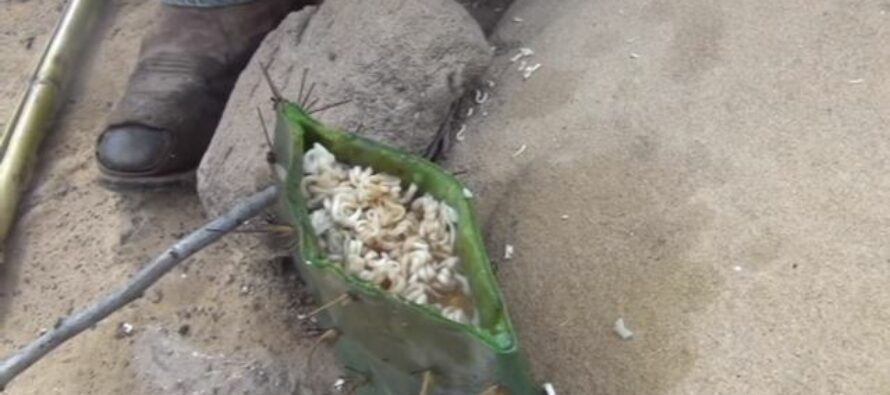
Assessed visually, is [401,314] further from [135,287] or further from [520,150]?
[520,150]

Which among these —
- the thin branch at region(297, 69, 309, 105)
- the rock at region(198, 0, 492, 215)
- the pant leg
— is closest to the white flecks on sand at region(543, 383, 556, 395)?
the rock at region(198, 0, 492, 215)

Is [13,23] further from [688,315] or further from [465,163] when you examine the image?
[688,315]

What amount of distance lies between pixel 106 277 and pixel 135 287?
0.35m

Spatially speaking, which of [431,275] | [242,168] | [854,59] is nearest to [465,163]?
[242,168]

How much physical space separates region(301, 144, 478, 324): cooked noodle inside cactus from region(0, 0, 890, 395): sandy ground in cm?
21

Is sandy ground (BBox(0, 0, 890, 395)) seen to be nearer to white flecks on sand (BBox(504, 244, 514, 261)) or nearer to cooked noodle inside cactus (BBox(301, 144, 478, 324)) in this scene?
white flecks on sand (BBox(504, 244, 514, 261))

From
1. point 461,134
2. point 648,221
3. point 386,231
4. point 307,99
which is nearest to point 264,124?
point 307,99

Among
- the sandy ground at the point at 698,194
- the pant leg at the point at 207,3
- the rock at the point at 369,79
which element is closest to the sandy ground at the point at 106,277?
the rock at the point at 369,79

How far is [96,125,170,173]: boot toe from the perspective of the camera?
2.00 metres

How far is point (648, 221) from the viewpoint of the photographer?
64.0 inches

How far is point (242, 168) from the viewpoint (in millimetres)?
1803

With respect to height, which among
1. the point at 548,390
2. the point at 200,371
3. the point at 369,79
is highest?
the point at 369,79

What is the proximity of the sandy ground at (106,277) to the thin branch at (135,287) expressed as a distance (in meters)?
0.17

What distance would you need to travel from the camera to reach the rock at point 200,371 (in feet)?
5.49
